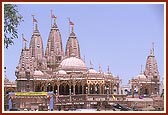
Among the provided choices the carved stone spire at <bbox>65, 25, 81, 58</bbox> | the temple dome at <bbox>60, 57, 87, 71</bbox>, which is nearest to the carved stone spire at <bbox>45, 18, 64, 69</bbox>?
the carved stone spire at <bbox>65, 25, 81, 58</bbox>

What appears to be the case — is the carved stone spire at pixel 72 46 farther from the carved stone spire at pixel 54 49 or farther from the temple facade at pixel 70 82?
the carved stone spire at pixel 54 49

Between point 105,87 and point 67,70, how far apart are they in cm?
180

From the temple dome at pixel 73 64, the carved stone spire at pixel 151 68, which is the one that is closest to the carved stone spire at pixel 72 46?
the temple dome at pixel 73 64

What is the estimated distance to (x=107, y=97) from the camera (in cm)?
1756

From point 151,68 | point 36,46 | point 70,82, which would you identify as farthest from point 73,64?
point 151,68

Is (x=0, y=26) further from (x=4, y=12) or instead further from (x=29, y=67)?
(x=29, y=67)

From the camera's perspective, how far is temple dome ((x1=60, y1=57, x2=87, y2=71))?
19594 millimetres

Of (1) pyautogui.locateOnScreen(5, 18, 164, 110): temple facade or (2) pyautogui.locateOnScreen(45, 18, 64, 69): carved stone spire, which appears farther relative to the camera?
(2) pyautogui.locateOnScreen(45, 18, 64, 69): carved stone spire

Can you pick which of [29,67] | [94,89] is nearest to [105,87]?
[94,89]

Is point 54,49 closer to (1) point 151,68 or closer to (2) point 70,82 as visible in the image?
(2) point 70,82

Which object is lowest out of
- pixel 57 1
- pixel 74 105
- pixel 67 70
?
pixel 74 105

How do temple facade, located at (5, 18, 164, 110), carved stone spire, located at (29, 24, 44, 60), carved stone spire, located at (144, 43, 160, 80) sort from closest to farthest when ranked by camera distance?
1. temple facade, located at (5, 18, 164, 110)
2. carved stone spire, located at (144, 43, 160, 80)
3. carved stone spire, located at (29, 24, 44, 60)

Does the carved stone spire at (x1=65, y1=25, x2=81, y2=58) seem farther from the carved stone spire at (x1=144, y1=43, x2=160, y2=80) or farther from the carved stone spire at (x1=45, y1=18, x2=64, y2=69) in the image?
the carved stone spire at (x1=144, y1=43, x2=160, y2=80)

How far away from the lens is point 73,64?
19.8 metres
